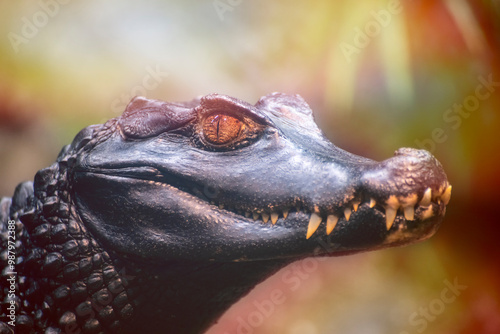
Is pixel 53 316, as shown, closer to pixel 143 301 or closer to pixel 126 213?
pixel 143 301

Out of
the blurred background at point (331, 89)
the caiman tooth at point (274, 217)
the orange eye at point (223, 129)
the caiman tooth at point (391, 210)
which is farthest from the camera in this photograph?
the blurred background at point (331, 89)

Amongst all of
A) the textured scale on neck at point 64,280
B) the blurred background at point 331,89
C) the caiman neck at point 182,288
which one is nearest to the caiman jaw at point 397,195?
the caiman neck at point 182,288

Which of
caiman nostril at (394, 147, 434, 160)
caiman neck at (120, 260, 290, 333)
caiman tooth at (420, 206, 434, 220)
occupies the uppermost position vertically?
caiman nostril at (394, 147, 434, 160)

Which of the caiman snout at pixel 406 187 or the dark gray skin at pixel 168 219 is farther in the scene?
the dark gray skin at pixel 168 219

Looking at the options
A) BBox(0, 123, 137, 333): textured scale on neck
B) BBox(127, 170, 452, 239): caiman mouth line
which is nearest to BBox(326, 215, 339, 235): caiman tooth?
BBox(127, 170, 452, 239): caiman mouth line

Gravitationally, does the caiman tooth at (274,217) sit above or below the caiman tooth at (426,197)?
below

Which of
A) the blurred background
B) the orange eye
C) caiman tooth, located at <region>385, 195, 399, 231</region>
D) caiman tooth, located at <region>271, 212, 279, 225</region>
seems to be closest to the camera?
caiman tooth, located at <region>385, 195, 399, 231</region>

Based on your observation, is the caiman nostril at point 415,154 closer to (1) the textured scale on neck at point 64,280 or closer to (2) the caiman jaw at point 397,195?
(2) the caiman jaw at point 397,195

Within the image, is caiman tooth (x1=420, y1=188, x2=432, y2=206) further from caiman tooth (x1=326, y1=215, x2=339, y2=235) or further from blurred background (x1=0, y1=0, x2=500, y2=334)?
blurred background (x1=0, y1=0, x2=500, y2=334)

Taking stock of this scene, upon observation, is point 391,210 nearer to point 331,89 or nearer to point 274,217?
point 274,217
